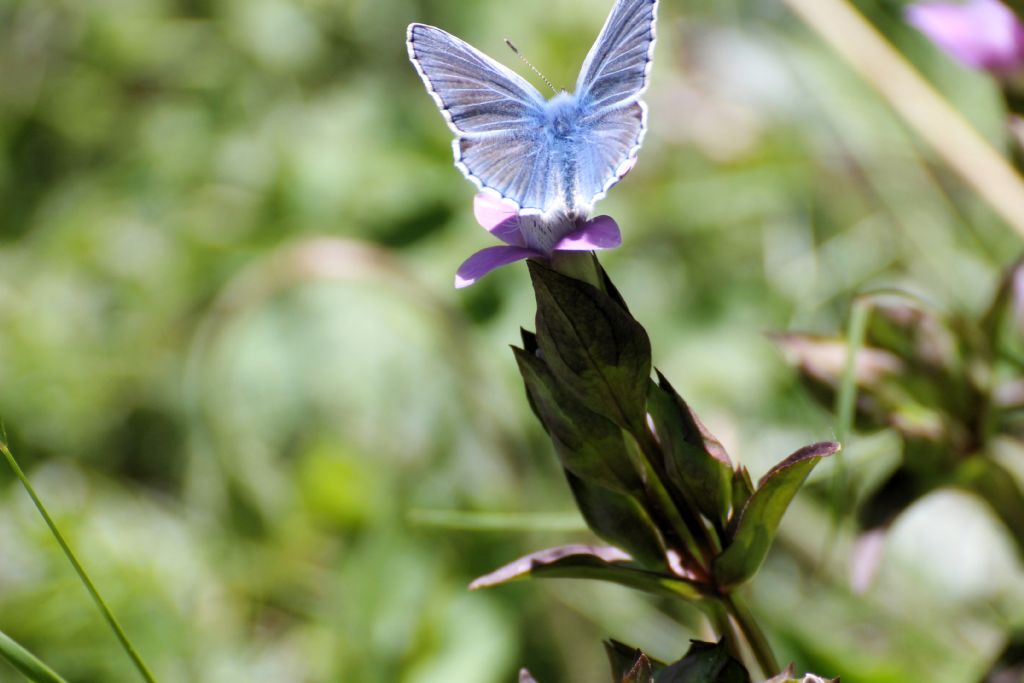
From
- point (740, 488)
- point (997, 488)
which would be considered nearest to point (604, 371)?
point (740, 488)

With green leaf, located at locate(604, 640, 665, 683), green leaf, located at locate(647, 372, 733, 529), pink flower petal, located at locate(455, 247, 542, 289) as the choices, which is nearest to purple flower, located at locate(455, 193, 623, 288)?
pink flower petal, located at locate(455, 247, 542, 289)

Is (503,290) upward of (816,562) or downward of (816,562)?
upward

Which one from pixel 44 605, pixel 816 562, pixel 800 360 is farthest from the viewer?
pixel 816 562

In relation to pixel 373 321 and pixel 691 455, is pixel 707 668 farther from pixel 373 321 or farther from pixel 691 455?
pixel 373 321

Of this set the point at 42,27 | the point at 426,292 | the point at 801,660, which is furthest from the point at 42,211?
the point at 801,660

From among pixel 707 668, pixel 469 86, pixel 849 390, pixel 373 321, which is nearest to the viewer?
pixel 707 668

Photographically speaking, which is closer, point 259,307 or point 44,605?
point 44,605

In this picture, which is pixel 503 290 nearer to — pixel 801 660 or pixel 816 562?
pixel 816 562
